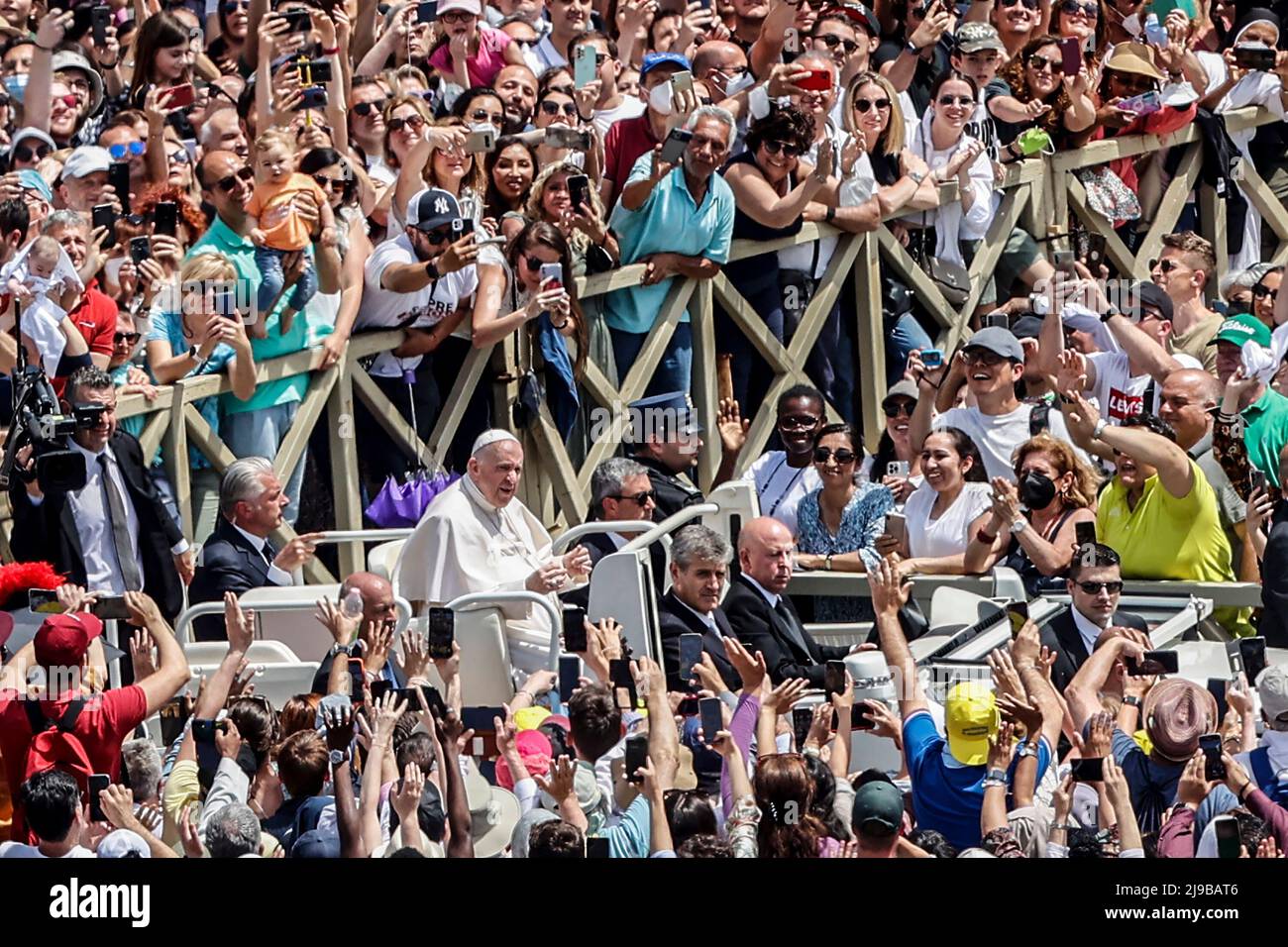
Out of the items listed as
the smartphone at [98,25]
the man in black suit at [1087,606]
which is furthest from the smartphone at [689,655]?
the smartphone at [98,25]

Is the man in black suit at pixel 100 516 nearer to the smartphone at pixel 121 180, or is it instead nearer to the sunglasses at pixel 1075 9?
the smartphone at pixel 121 180

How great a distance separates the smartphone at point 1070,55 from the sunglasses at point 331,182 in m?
4.34

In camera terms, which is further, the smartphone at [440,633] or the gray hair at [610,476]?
the gray hair at [610,476]

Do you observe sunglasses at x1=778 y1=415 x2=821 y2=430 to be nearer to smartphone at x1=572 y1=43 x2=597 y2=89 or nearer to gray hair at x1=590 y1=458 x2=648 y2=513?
gray hair at x1=590 y1=458 x2=648 y2=513

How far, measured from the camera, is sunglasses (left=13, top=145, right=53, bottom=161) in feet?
47.9

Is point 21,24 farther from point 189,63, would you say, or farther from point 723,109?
point 723,109

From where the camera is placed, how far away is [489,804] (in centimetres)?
1167

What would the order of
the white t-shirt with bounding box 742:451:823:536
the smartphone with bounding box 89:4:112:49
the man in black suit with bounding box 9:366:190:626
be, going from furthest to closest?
the smartphone with bounding box 89:4:112:49
the white t-shirt with bounding box 742:451:823:536
the man in black suit with bounding box 9:366:190:626

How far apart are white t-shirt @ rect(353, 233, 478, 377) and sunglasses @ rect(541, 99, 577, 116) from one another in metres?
1.12

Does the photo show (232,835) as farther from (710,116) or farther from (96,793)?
(710,116)

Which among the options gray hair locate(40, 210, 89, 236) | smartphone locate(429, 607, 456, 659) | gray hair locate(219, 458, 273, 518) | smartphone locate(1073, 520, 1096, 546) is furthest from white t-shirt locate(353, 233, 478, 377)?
smartphone locate(1073, 520, 1096, 546)

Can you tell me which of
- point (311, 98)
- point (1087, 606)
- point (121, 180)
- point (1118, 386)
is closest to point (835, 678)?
point (1087, 606)

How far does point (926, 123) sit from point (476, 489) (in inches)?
145

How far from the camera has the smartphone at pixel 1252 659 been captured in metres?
12.1
